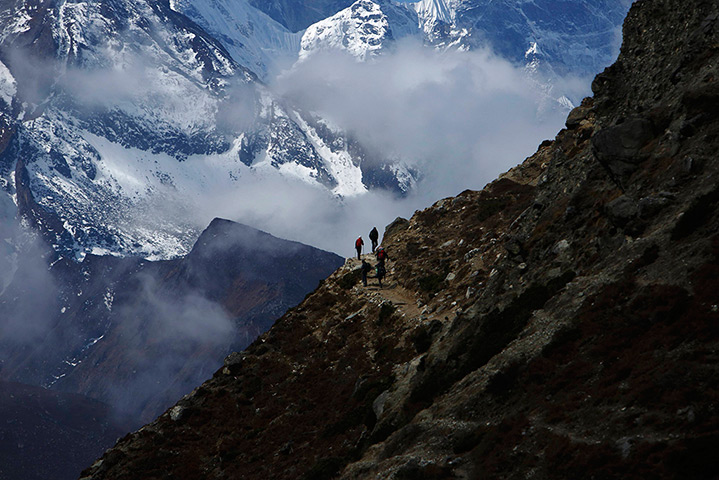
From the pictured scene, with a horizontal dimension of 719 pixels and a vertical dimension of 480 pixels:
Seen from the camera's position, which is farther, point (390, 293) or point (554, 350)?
point (390, 293)

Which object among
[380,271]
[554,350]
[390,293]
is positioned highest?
[380,271]

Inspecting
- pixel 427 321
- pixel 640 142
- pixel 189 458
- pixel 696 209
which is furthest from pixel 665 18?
pixel 189 458

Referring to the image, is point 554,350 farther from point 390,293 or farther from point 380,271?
point 380,271

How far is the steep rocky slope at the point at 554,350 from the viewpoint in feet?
61.6

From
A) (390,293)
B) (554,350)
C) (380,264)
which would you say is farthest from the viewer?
(380,264)

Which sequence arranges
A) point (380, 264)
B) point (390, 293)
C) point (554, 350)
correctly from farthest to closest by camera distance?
point (380, 264) → point (390, 293) → point (554, 350)

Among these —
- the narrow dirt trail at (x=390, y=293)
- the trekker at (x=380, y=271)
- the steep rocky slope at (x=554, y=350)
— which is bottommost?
the steep rocky slope at (x=554, y=350)

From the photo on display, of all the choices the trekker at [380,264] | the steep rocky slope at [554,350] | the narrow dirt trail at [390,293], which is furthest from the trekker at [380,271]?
the steep rocky slope at [554,350]

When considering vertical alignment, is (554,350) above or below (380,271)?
below

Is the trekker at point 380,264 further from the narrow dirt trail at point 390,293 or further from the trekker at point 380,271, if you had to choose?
the narrow dirt trail at point 390,293

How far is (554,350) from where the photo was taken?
23.5m

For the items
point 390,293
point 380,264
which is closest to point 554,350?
point 390,293

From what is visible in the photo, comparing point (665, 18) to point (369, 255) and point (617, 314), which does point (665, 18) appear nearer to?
point (617, 314)

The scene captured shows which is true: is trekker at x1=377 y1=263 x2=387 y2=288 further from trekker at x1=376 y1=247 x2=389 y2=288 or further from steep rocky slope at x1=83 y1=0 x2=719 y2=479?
steep rocky slope at x1=83 y1=0 x2=719 y2=479
